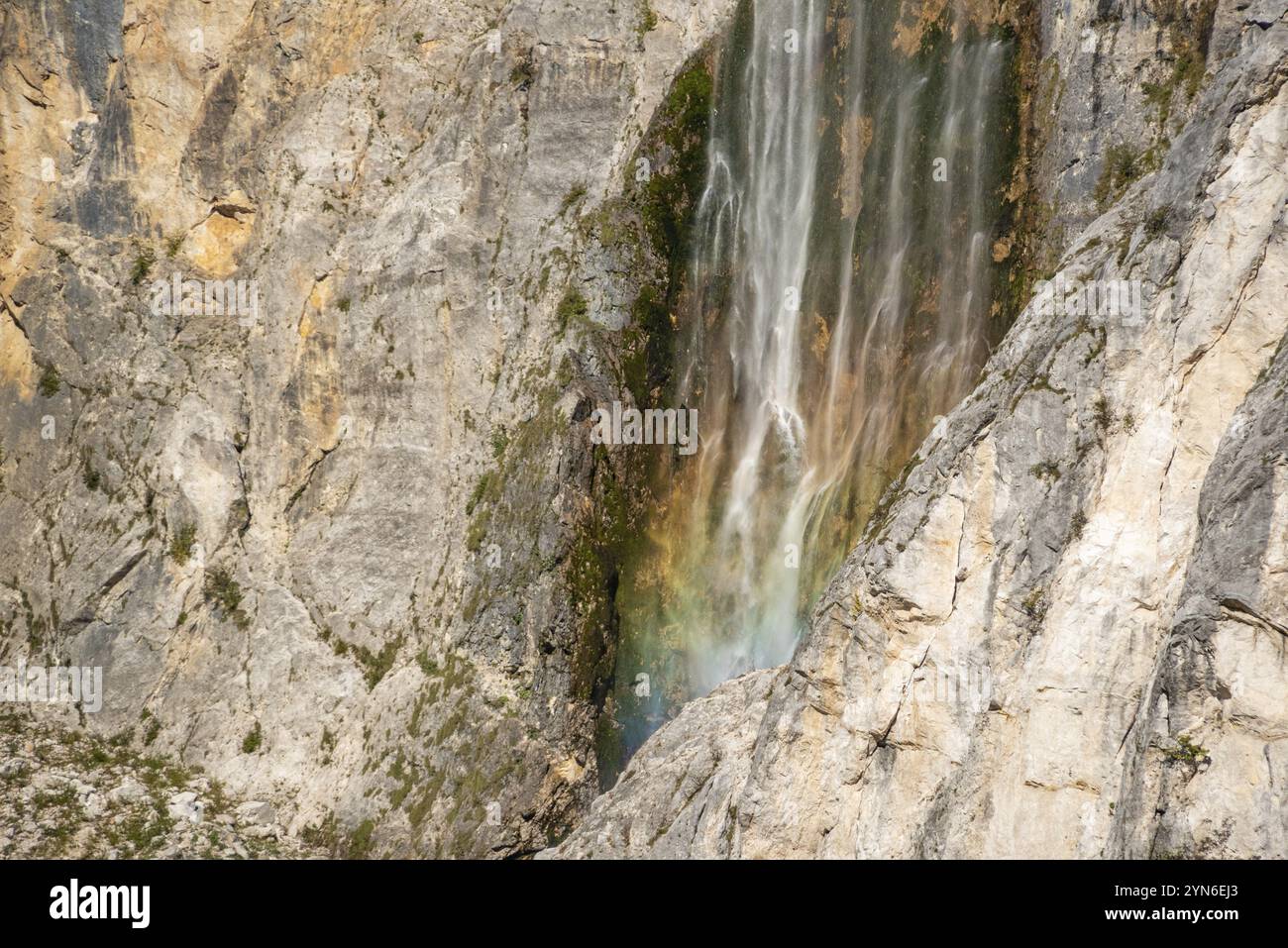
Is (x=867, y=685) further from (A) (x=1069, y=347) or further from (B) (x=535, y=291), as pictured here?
(B) (x=535, y=291)

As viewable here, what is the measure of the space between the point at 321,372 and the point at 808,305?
45.1 ft

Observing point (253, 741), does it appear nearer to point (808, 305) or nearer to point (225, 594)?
point (225, 594)

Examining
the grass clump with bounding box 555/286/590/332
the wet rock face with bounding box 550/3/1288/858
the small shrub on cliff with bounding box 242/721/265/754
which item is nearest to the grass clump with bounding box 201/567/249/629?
the small shrub on cliff with bounding box 242/721/265/754

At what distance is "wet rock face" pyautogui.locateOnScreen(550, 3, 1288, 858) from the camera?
52.5 feet

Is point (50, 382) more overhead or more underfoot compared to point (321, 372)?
more underfoot

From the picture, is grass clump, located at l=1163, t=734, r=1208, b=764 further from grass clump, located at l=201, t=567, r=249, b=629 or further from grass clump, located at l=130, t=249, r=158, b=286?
grass clump, located at l=130, t=249, r=158, b=286

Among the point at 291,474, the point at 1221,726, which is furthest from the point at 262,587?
the point at 1221,726

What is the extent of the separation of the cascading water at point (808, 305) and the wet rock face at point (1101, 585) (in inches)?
219

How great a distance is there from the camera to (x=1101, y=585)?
19000 mm

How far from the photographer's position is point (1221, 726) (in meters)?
15.8

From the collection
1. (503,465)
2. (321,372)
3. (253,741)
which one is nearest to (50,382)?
(321,372)

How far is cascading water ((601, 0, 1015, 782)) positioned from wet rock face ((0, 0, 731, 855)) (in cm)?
217

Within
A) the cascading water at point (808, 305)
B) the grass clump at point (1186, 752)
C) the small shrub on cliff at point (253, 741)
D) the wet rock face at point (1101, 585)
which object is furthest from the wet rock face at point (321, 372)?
the grass clump at point (1186, 752)

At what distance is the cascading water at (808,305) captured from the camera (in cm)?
2934
